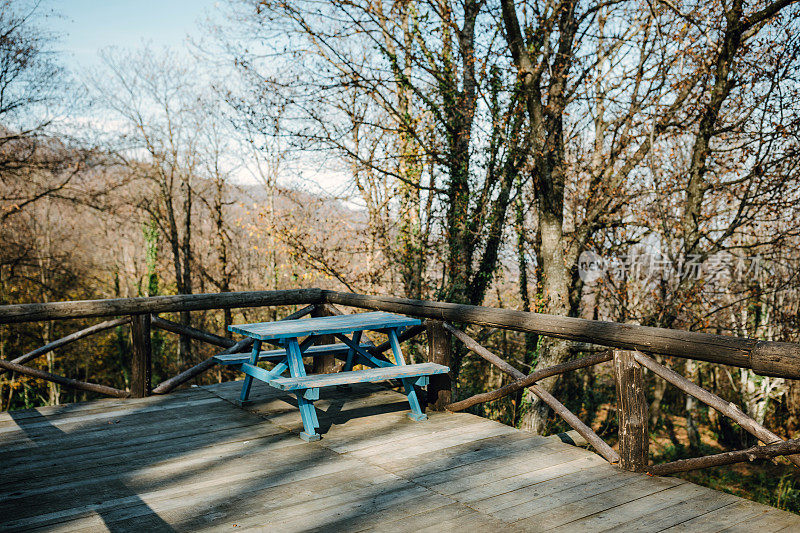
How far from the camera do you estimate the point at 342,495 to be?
2883mm

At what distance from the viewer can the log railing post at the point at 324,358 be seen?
18.5ft

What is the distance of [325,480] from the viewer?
10.1ft

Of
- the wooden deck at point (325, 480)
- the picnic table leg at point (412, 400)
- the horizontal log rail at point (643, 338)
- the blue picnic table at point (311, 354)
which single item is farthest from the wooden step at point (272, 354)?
the picnic table leg at point (412, 400)

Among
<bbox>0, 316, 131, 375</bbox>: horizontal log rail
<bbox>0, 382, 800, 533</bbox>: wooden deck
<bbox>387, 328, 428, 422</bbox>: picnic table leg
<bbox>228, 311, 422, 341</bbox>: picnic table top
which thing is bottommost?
<bbox>0, 382, 800, 533</bbox>: wooden deck

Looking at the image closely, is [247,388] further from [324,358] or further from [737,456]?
[737,456]

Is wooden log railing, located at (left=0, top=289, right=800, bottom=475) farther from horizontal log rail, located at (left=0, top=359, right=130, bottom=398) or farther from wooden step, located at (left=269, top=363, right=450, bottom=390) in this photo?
wooden step, located at (left=269, top=363, right=450, bottom=390)

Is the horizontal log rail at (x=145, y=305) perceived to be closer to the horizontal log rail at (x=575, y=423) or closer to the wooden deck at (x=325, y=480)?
the wooden deck at (x=325, y=480)

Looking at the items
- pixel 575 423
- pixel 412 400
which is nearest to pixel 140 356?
pixel 412 400

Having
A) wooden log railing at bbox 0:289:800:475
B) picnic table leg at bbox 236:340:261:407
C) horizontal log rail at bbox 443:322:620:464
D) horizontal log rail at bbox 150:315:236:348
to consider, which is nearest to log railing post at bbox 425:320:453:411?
wooden log railing at bbox 0:289:800:475

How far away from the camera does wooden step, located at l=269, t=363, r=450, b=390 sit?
364 centimetres

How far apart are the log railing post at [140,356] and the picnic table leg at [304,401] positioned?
5.24 feet

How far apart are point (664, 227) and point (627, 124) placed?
159 centimetres

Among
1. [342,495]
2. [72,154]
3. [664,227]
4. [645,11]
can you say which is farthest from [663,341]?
[72,154]

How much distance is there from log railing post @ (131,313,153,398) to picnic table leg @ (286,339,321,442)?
1.60 metres
